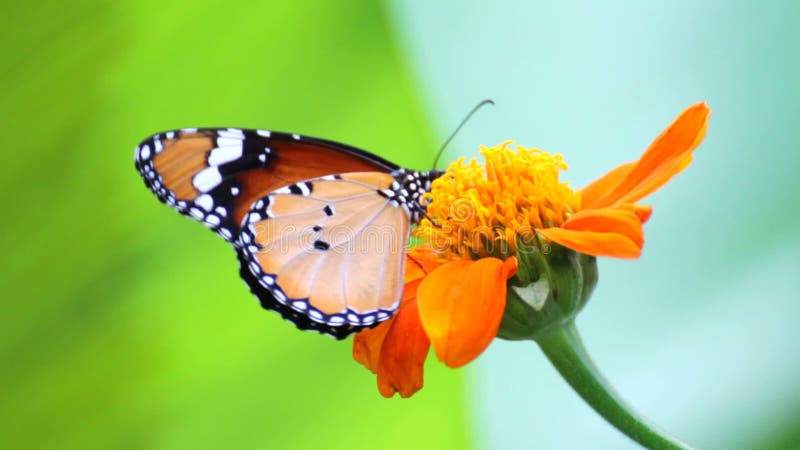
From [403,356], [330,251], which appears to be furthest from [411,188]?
[403,356]

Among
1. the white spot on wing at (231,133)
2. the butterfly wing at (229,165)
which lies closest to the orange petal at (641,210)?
the butterfly wing at (229,165)

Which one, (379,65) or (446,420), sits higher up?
(379,65)

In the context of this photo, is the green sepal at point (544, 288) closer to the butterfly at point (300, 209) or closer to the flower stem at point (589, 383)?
the flower stem at point (589, 383)

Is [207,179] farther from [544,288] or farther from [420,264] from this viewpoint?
[544,288]

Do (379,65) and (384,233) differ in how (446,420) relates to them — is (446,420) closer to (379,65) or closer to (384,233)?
(384,233)

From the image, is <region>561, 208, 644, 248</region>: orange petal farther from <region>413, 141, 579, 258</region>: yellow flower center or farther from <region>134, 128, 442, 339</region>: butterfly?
<region>134, 128, 442, 339</region>: butterfly

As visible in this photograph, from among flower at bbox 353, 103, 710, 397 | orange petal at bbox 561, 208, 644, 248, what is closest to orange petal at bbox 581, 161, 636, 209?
flower at bbox 353, 103, 710, 397

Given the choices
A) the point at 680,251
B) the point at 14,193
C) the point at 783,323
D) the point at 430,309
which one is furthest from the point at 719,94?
the point at 14,193

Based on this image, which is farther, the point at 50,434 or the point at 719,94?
the point at 719,94
